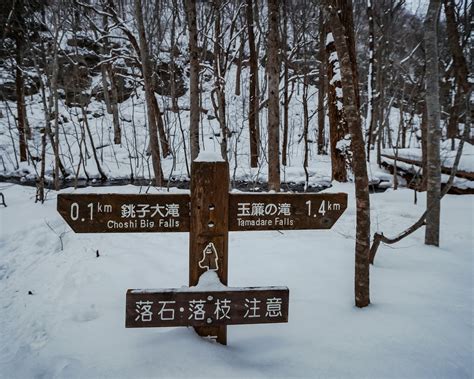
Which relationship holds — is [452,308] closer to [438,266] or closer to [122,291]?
[438,266]

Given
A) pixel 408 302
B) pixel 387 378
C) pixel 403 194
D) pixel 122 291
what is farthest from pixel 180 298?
pixel 403 194

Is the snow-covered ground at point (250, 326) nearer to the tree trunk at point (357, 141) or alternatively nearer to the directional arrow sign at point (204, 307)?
the directional arrow sign at point (204, 307)

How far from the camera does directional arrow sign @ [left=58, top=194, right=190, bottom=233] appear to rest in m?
1.90

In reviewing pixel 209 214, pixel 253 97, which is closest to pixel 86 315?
pixel 209 214

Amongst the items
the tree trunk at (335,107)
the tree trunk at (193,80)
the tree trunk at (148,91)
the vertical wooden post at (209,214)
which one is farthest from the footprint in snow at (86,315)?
the tree trunk at (148,91)

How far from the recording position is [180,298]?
72.9 inches

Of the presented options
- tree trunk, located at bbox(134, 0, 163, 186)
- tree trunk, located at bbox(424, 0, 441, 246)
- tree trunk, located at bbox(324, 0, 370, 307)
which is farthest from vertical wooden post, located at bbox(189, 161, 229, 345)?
tree trunk, located at bbox(134, 0, 163, 186)

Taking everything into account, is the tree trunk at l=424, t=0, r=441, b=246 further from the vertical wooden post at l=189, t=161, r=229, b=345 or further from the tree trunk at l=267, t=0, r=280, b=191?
the vertical wooden post at l=189, t=161, r=229, b=345

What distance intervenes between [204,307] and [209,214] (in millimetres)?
542

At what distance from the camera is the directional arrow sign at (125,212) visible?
190cm

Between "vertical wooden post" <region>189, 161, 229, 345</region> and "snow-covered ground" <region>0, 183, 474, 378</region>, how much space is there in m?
0.54

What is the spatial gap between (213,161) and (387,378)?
5.38ft

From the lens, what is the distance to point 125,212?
194cm

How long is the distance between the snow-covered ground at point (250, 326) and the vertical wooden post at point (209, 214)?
54 centimetres
